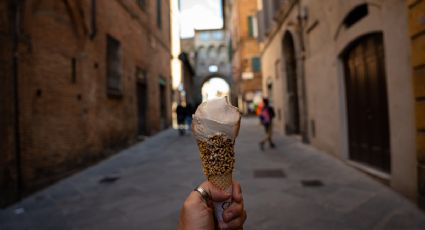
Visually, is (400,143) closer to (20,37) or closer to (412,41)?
(412,41)

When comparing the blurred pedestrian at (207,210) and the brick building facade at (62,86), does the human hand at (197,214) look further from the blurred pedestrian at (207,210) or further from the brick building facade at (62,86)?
the brick building facade at (62,86)

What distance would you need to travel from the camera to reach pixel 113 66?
1005 centimetres

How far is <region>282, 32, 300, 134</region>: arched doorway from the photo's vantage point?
12.4 metres

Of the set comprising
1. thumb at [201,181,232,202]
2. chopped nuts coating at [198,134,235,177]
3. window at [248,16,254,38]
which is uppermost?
window at [248,16,254,38]

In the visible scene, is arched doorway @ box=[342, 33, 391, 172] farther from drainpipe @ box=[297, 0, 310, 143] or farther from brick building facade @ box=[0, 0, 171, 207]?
brick building facade @ box=[0, 0, 171, 207]

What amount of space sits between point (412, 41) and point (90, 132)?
714 centimetres

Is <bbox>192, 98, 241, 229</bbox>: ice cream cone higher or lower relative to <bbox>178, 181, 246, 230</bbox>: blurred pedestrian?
higher

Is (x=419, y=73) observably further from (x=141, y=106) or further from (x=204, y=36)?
(x=204, y=36)

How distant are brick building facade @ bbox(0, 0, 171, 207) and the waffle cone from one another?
15.4 ft

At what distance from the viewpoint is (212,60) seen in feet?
162

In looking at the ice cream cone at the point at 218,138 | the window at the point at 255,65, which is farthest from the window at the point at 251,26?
the ice cream cone at the point at 218,138

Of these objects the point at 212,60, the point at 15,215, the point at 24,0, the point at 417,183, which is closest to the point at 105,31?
the point at 24,0

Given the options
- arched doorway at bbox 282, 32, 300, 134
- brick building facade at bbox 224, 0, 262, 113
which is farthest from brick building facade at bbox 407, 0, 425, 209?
brick building facade at bbox 224, 0, 262, 113

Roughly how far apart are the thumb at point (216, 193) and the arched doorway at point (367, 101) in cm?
480
